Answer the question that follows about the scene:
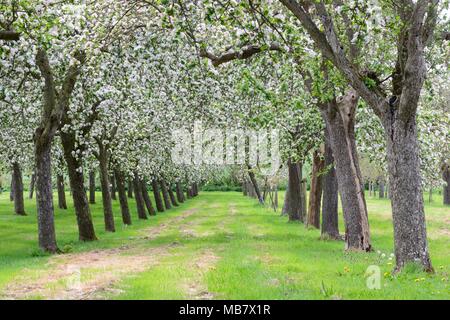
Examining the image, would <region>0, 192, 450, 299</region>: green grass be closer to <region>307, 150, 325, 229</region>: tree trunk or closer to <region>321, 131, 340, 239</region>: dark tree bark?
<region>321, 131, 340, 239</region>: dark tree bark

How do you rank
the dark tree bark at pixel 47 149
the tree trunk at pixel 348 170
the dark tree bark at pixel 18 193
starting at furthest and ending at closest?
the dark tree bark at pixel 18 193 < the dark tree bark at pixel 47 149 < the tree trunk at pixel 348 170

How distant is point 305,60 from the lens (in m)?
14.8

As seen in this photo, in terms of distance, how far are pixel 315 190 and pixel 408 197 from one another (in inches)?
672

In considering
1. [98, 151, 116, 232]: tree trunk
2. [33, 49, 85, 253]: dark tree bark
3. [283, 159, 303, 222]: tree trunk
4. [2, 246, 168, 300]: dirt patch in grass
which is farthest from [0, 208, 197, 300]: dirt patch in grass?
[283, 159, 303, 222]: tree trunk

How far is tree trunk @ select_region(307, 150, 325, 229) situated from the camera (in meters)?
28.8

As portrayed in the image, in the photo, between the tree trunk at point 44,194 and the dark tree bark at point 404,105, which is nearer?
the dark tree bark at point 404,105

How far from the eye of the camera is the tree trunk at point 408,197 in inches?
503

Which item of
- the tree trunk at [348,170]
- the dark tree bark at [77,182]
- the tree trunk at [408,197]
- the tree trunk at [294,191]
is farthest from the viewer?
the tree trunk at [294,191]

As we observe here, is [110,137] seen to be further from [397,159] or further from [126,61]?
[397,159]

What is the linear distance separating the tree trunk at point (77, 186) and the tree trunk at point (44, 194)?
13.2 feet

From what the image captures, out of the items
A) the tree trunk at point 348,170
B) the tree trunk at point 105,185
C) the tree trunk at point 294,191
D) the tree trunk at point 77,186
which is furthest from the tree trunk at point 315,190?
the tree trunk at point 105,185

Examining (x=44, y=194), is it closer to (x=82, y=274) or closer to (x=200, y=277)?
(x=82, y=274)

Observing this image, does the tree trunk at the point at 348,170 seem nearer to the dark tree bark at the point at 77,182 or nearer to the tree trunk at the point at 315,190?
the tree trunk at the point at 315,190

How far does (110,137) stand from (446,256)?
18.3 m
